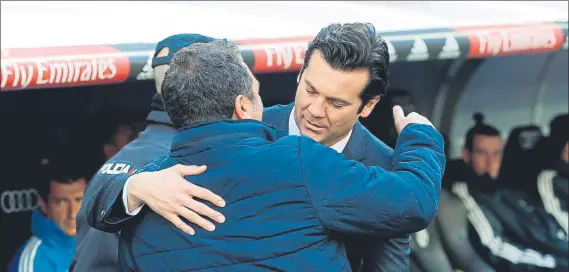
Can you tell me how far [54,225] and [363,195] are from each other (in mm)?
2116

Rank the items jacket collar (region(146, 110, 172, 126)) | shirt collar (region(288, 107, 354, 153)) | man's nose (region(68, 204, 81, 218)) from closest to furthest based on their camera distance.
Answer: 1. shirt collar (region(288, 107, 354, 153))
2. jacket collar (region(146, 110, 172, 126))
3. man's nose (region(68, 204, 81, 218))

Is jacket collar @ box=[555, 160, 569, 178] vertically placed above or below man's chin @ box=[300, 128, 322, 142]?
below

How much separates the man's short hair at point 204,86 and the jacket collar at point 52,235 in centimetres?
189

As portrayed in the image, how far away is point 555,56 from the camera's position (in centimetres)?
545

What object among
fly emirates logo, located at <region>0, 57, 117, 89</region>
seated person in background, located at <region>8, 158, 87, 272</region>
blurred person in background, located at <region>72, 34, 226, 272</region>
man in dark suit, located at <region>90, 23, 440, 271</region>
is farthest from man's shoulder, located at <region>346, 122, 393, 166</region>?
seated person in background, located at <region>8, 158, 87, 272</region>

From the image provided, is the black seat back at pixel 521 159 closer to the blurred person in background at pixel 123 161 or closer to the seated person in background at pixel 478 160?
the seated person in background at pixel 478 160

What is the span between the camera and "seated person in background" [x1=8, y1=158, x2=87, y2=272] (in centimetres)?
368

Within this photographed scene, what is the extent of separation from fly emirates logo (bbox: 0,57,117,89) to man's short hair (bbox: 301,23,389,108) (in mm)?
1198

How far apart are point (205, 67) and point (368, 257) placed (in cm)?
53

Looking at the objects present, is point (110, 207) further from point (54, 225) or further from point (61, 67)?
point (54, 225)

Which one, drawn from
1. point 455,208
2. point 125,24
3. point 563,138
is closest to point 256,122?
point 125,24

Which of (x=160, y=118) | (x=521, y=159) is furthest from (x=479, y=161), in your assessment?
(x=160, y=118)

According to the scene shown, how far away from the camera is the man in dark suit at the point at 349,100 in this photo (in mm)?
2127

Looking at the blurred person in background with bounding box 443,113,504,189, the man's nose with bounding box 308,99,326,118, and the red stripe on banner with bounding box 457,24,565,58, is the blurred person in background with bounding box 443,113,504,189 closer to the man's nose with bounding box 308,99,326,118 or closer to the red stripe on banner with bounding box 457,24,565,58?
the red stripe on banner with bounding box 457,24,565,58
